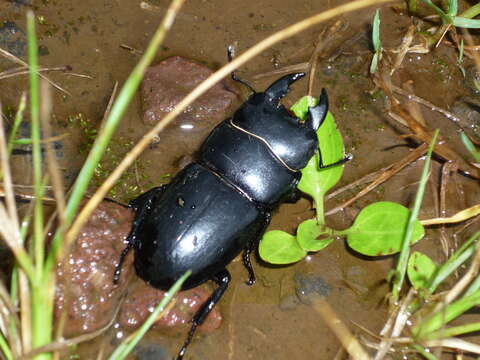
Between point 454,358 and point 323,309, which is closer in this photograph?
point 454,358

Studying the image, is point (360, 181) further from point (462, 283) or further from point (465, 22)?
point (465, 22)

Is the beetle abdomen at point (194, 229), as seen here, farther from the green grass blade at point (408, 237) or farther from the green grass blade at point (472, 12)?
the green grass blade at point (472, 12)

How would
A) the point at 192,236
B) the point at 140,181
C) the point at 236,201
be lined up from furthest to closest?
the point at 140,181 < the point at 236,201 < the point at 192,236

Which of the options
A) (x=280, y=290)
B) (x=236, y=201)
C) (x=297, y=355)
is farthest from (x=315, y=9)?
(x=297, y=355)

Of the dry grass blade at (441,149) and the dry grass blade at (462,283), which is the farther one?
the dry grass blade at (441,149)

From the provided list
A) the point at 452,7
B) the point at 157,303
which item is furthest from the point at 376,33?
the point at 157,303

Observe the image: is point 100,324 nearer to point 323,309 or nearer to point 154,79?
point 323,309

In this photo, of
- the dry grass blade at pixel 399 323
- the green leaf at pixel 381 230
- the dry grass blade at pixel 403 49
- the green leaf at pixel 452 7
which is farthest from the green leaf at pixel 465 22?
the dry grass blade at pixel 399 323

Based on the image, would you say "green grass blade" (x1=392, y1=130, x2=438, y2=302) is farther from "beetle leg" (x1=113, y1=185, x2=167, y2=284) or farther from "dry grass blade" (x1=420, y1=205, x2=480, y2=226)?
"beetle leg" (x1=113, y1=185, x2=167, y2=284)
